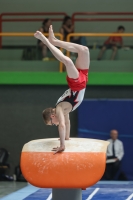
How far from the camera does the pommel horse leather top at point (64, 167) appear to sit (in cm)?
644

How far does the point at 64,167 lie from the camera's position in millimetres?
6434

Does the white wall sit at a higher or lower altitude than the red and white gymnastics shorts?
higher

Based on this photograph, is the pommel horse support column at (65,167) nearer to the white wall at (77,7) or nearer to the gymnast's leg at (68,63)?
the gymnast's leg at (68,63)

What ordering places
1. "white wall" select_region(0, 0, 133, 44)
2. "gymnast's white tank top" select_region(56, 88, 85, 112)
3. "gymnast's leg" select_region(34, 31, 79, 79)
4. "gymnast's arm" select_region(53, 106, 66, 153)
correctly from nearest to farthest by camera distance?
"gymnast's arm" select_region(53, 106, 66, 153)
"gymnast's leg" select_region(34, 31, 79, 79)
"gymnast's white tank top" select_region(56, 88, 85, 112)
"white wall" select_region(0, 0, 133, 44)

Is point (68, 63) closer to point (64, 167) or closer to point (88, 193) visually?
point (64, 167)

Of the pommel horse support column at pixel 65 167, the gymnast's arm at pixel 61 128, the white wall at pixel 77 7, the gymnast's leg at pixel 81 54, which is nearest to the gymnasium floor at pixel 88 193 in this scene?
the pommel horse support column at pixel 65 167

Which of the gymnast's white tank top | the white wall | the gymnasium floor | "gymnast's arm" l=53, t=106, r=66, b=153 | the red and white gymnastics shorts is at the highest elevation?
the white wall

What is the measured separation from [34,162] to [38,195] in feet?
8.39

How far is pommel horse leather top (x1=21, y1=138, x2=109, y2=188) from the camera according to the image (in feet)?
21.1

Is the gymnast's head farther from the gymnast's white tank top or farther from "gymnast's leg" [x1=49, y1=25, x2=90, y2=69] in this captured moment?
"gymnast's leg" [x1=49, y1=25, x2=90, y2=69]

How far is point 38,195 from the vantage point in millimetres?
8930

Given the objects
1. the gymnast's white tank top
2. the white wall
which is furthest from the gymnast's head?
the white wall

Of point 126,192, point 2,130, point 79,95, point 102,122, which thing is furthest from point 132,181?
point 79,95

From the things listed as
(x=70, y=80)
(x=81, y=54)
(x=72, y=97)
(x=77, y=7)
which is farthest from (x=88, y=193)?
(x=77, y=7)
